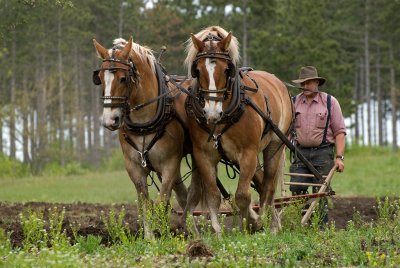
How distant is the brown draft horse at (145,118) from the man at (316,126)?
2.47 metres

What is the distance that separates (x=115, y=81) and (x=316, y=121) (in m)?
3.64

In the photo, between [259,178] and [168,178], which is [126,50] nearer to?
[168,178]

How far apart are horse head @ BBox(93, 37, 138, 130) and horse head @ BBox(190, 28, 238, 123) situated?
2.38 feet

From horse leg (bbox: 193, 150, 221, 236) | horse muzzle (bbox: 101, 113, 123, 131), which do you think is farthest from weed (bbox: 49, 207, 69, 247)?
horse leg (bbox: 193, 150, 221, 236)

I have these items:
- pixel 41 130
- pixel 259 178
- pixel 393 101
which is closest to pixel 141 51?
pixel 259 178

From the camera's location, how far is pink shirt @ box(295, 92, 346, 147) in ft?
34.6

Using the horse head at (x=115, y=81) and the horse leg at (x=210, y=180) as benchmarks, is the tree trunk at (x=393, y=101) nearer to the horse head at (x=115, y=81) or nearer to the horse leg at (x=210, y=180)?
the horse leg at (x=210, y=180)

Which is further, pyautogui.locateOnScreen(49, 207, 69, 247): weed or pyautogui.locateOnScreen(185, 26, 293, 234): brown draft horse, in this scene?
pyautogui.locateOnScreen(185, 26, 293, 234): brown draft horse

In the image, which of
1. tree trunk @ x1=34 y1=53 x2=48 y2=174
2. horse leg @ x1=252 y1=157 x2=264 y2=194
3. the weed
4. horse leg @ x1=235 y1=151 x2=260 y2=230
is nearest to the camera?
the weed

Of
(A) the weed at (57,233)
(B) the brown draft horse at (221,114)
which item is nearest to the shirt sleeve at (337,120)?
(B) the brown draft horse at (221,114)

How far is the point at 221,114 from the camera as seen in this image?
A: 7.77 m

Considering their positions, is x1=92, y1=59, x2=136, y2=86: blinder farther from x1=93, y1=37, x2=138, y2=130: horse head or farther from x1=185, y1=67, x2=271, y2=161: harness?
x1=185, y1=67, x2=271, y2=161: harness

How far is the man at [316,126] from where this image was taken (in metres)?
10.5

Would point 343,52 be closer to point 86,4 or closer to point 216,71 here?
point 86,4
